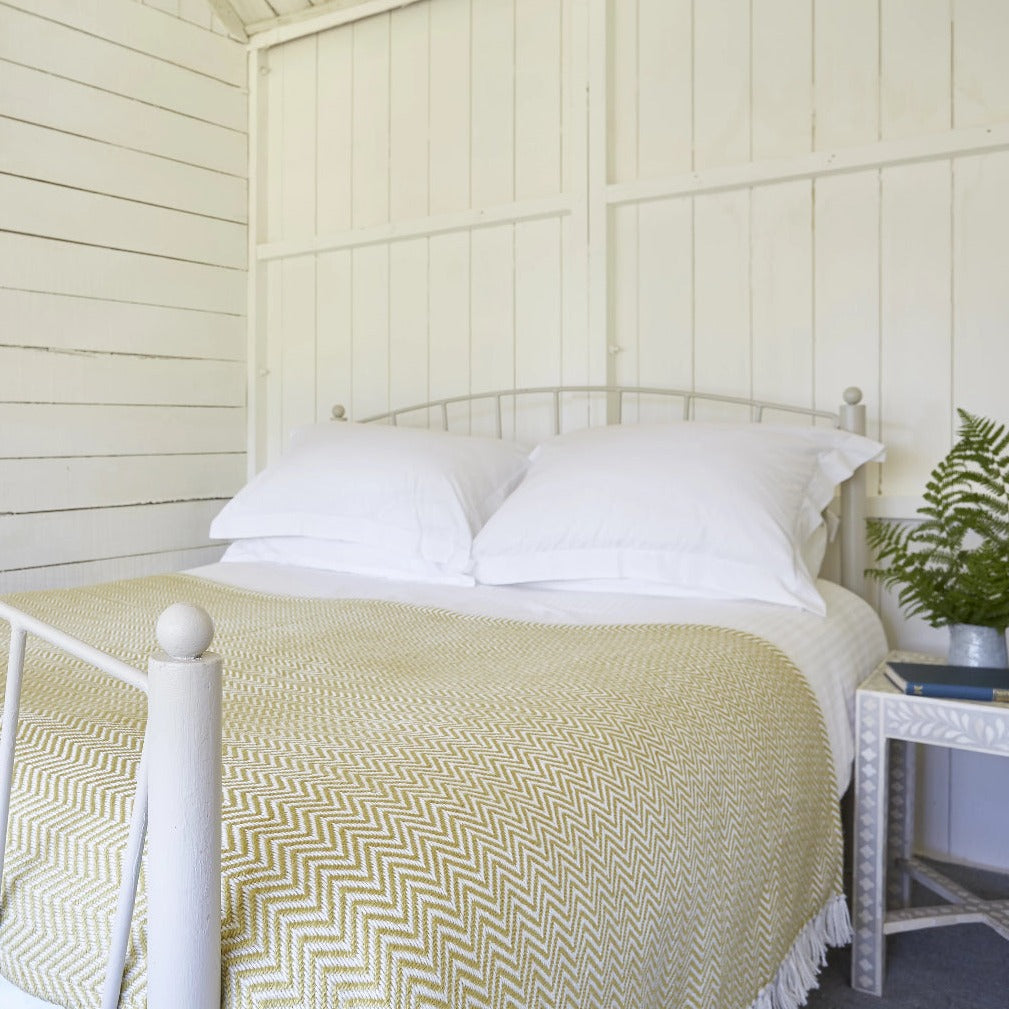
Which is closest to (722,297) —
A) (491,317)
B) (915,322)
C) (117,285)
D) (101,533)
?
(915,322)

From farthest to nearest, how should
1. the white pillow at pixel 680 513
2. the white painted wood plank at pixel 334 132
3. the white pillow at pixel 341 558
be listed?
the white painted wood plank at pixel 334 132, the white pillow at pixel 341 558, the white pillow at pixel 680 513

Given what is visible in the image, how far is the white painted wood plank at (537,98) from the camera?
8.74 ft

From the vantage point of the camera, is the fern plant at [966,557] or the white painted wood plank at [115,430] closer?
the fern plant at [966,557]

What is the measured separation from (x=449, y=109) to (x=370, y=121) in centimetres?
30

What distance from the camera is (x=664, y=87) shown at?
250 centimetres

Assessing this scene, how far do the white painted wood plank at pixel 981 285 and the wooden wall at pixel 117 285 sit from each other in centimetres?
213

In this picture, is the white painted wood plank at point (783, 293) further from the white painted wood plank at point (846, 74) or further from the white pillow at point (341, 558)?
the white pillow at point (341, 558)

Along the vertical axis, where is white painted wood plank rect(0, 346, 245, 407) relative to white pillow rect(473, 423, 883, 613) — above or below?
above

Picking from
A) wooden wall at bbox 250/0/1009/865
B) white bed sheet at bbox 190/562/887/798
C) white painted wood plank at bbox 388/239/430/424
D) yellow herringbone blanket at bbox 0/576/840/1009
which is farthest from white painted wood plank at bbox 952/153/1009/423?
white painted wood plank at bbox 388/239/430/424

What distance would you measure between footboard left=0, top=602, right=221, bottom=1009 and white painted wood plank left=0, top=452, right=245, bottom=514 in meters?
2.20

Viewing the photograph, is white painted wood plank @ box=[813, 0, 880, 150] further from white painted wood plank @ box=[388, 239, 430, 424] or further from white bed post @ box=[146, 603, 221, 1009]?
white bed post @ box=[146, 603, 221, 1009]

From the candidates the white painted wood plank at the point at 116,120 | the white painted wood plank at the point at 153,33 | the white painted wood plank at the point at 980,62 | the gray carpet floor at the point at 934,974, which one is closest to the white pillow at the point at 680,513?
the gray carpet floor at the point at 934,974

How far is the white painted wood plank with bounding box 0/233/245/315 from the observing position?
8.64 feet

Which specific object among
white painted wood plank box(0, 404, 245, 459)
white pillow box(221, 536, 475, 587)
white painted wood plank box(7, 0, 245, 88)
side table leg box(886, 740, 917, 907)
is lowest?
side table leg box(886, 740, 917, 907)
